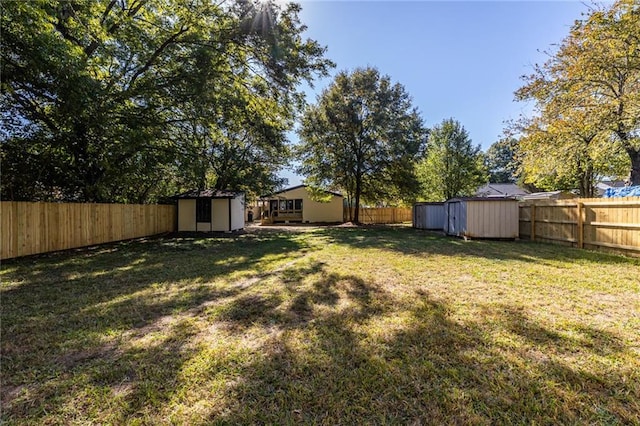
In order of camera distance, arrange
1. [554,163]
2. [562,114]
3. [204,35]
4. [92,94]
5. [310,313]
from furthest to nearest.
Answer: [554,163] → [562,114] → [204,35] → [92,94] → [310,313]

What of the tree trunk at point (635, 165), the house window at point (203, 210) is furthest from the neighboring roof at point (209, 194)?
the tree trunk at point (635, 165)

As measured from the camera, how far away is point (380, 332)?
2.77m

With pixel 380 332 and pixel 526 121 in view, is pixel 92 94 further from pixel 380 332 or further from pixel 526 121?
pixel 526 121

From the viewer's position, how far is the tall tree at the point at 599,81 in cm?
809

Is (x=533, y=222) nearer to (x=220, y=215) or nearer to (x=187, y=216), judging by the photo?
(x=220, y=215)

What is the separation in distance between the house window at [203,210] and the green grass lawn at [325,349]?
31.9ft

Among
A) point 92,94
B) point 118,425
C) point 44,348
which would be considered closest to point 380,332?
point 118,425

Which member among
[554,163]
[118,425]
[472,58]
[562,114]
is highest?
[472,58]

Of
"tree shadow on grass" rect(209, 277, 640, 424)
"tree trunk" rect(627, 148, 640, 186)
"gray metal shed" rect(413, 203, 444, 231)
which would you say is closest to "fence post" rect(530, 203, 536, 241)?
"gray metal shed" rect(413, 203, 444, 231)

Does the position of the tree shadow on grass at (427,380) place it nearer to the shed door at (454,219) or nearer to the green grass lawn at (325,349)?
the green grass lawn at (325,349)

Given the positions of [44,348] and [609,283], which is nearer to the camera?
[44,348]

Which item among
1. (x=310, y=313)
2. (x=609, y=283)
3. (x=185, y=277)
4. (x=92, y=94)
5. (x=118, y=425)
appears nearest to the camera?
(x=118, y=425)

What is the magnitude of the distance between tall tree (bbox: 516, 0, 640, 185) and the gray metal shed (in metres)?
5.60

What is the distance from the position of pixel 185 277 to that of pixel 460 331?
14.7ft
